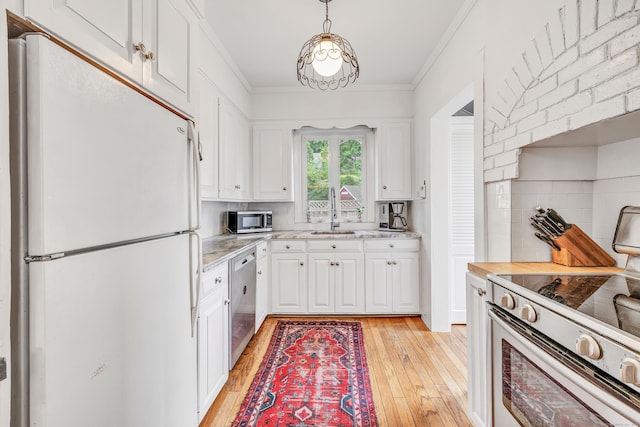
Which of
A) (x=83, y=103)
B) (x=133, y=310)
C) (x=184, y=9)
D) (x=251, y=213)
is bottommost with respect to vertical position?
(x=133, y=310)

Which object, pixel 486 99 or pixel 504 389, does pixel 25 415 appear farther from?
pixel 486 99

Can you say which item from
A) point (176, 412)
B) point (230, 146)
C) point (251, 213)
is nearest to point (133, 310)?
point (176, 412)

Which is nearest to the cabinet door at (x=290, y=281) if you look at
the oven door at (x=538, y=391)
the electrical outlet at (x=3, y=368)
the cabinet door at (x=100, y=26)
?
the oven door at (x=538, y=391)

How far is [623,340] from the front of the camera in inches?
29.8

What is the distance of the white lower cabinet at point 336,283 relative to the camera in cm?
349

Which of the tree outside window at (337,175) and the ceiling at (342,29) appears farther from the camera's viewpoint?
the tree outside window at (337,175)

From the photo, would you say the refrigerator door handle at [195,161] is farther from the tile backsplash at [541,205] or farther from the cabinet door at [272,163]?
the cabinet door at [272,163]

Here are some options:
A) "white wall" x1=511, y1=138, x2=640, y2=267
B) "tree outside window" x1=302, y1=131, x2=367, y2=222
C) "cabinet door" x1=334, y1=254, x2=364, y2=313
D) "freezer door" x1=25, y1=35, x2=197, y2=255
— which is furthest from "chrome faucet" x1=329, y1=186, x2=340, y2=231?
"freezer door" x1=25, y1=35, x2=197, y2=255

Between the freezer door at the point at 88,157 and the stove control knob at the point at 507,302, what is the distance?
1.37 m

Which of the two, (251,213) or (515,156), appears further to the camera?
(251,213)

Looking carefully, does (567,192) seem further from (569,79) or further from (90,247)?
(90,247)

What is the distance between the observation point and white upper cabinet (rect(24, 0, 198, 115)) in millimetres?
769

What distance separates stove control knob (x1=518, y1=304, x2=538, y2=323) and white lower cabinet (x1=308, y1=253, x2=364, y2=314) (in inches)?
92.8

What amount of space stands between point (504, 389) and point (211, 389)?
1.56 metres
